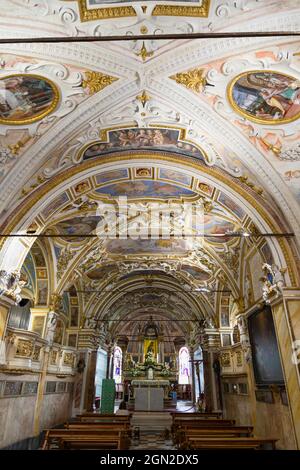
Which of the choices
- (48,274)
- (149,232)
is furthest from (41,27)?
(48,274)

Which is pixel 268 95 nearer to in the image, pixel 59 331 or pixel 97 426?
pixel 97 426

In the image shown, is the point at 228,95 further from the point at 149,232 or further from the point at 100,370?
the point at 100,370

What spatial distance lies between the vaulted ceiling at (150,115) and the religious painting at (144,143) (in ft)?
0.15

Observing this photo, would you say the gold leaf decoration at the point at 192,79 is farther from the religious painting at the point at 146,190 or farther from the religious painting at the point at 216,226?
the religious painting at the point at 216,226

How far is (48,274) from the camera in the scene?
15.1m

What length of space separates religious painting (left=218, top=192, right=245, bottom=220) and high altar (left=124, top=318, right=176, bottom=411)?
50.5ft

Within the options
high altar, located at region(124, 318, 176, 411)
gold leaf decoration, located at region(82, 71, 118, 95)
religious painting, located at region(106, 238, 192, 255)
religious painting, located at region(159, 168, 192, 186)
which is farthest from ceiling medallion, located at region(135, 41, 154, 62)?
high altar, located at region(124, 318, 176, 411)

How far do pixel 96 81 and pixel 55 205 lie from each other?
487 cm

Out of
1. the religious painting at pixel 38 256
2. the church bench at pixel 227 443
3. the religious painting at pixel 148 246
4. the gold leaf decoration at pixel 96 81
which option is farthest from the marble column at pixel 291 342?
the religious painting at pixel 38 256

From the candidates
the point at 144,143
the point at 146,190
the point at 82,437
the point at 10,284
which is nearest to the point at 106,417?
the point at 82,437

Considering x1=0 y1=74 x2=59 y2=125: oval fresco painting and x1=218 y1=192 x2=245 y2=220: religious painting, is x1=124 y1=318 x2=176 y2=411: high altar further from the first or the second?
x1=0 y1=74 x2=59 y2=125: oval fresco painting

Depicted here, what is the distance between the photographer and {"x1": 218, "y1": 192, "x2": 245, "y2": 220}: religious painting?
10.6 m

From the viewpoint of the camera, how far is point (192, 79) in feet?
24.5
